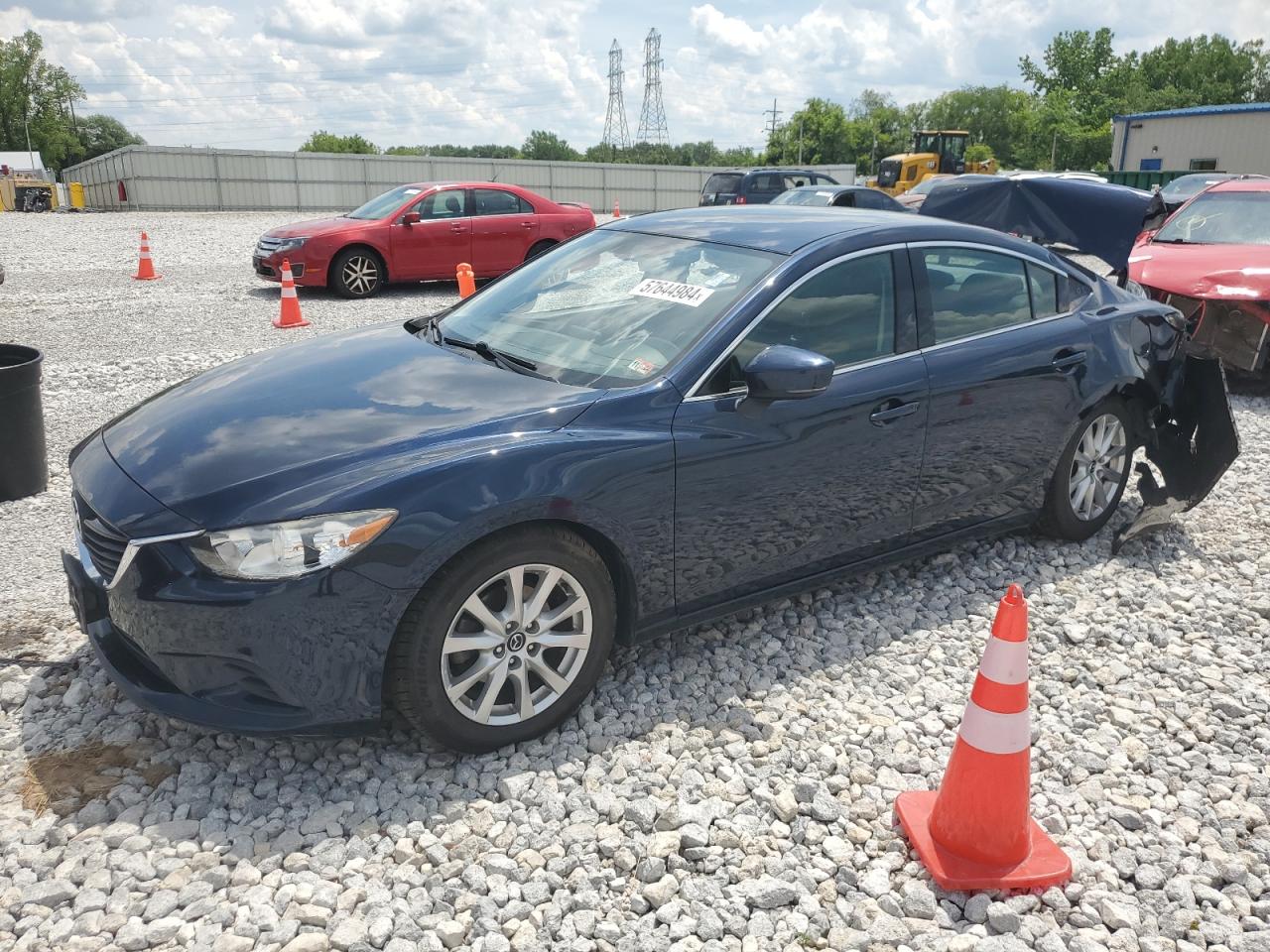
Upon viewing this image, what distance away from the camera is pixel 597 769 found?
321 centimetres

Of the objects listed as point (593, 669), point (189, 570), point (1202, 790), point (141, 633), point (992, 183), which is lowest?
point (1202, 790)

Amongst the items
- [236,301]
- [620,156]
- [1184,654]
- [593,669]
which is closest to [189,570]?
[593,669]

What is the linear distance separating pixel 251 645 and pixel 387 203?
11.6 meters

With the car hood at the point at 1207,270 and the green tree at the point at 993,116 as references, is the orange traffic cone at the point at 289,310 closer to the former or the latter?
the car hood at the point at 1207,270

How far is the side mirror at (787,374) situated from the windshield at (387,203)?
10.8 m

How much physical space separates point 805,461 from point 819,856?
4.62 feet

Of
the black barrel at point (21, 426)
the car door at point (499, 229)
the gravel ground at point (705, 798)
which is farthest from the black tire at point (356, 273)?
the gravel ground at point (705, 798)

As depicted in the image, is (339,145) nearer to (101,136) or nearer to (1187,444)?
(101,136)

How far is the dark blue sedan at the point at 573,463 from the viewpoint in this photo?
9.29ft

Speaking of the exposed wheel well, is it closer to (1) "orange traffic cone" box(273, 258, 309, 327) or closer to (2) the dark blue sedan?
(1) "orange traffic cone" box(273, 258, 309, 327)

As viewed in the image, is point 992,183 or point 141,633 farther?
point 992,183

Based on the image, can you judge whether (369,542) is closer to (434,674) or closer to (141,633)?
(434,674)

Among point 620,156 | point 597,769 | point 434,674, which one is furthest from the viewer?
point 620,156

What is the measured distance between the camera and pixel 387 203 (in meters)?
13.4
